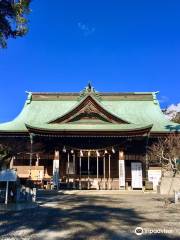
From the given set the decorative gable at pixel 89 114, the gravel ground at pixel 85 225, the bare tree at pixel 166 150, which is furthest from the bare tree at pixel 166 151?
the gravel ground at pixel 85 225

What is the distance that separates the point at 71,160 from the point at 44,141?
3134mm

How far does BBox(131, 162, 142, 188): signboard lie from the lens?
95.3 ft

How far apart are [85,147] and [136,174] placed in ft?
17.3

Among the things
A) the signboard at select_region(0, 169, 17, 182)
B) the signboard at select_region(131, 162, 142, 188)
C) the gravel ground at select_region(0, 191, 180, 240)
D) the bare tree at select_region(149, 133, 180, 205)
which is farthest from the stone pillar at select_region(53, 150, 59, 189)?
the gravel ground at select_region(0, 191, 180, 240)

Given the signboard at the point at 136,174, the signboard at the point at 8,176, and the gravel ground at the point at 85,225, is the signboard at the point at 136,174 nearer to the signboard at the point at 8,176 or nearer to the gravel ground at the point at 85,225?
the gravel ground at the point at 85,225

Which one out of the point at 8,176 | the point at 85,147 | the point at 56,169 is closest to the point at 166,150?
the point at 85,147

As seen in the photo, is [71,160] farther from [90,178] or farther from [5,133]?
[5,133]

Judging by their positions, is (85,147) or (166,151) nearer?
(166,151)

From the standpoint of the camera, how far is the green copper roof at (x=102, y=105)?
3045 cm

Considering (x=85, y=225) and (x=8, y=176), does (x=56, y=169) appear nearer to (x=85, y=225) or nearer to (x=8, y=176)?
(x=8, y=176)

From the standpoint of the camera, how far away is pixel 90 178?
29.5 metres

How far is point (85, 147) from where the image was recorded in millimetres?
29625

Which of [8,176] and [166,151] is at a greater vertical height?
[166,151]

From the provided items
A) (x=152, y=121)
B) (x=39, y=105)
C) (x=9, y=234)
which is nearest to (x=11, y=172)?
(x=9, y=234)
